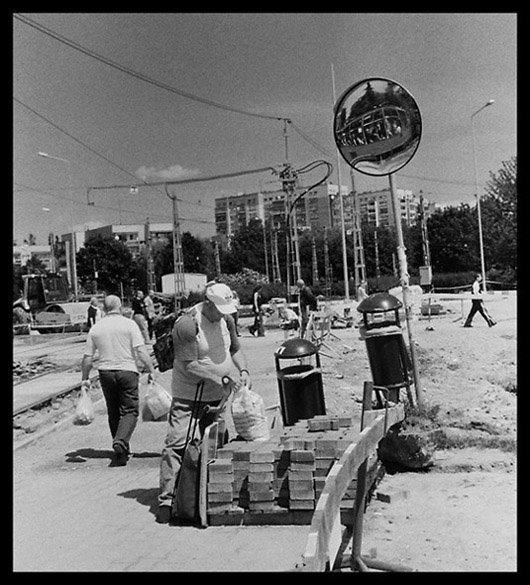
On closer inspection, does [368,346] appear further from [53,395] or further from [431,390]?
[53,395]

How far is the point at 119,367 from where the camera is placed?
7906 mm

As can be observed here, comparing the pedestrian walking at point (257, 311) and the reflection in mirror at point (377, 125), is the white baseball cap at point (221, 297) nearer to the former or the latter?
the reflection in mirror at point (377, 125)

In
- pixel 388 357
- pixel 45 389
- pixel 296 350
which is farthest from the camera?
pixel 45 389

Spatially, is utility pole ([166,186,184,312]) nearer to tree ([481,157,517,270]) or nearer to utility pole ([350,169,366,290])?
utility pole ([350,169,366,290])

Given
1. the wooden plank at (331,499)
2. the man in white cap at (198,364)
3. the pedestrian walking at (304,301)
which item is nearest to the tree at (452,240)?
the pedestrian walking at (304,301)

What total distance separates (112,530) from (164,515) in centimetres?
40

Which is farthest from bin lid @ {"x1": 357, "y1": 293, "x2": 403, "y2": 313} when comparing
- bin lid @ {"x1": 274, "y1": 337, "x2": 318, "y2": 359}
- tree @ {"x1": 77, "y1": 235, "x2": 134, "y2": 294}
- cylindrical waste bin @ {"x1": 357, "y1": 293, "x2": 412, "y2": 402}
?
tree @ {"x1": 77, "y1": 235, "x2": 134, "y2": 294}

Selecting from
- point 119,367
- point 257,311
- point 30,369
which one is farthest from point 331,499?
point 257,311

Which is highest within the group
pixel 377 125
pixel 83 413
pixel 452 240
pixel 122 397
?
pixel 452 240

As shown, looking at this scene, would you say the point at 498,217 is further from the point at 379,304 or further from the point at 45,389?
the point at 379,304

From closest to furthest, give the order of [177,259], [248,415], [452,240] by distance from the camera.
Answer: [248,415]
[177,259]
[452,240]

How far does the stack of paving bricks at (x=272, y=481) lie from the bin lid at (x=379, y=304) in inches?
79.3

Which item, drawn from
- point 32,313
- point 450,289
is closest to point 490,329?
point 32,313

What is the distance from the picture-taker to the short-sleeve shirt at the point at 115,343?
25.9 feet
